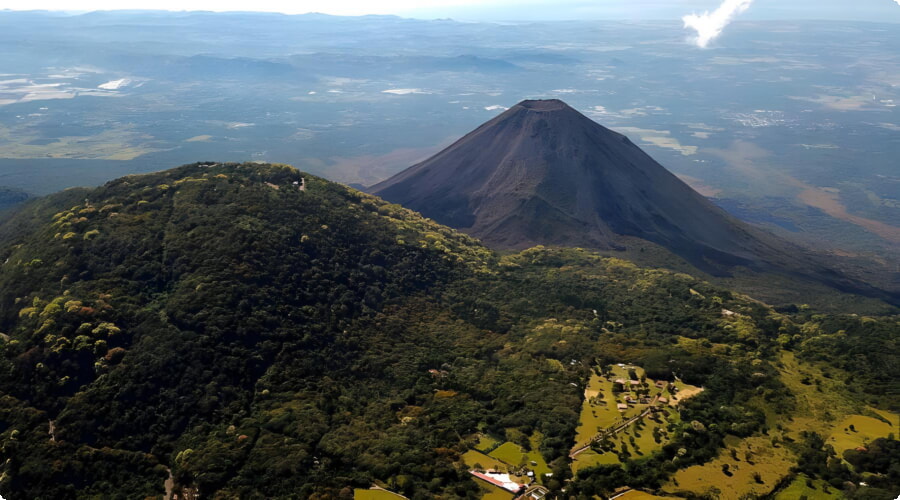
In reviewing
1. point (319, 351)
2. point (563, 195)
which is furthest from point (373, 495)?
point (563, 195)

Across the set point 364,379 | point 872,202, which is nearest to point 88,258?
point 364,379

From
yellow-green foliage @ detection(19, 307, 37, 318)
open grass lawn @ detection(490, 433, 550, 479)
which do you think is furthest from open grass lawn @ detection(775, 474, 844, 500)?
yellow-green foliage @ detection(19, 307, 37, 318)

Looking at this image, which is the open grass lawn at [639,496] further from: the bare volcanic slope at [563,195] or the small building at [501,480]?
the bare volcanic slope at [563,195]

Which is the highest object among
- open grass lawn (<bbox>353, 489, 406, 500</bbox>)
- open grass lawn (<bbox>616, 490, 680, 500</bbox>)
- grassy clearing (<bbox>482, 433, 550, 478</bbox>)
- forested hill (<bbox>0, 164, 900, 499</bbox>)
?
forested hill (<bbox>0, 164, 900, 499</bbox>)

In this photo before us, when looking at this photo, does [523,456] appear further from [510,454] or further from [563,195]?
[563,195]

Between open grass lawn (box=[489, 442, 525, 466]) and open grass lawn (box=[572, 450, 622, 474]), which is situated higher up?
open grass lawn (box=[572, 450, 622, 474])

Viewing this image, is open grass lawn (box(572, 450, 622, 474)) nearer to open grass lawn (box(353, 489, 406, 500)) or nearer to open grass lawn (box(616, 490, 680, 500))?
open grass lawn (box(616, 490, 680, 500))

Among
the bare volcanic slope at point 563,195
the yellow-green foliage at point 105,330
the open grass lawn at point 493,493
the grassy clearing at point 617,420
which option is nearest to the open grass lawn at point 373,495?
the open grass lawn at point 493,493
